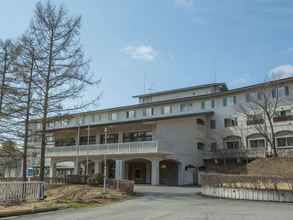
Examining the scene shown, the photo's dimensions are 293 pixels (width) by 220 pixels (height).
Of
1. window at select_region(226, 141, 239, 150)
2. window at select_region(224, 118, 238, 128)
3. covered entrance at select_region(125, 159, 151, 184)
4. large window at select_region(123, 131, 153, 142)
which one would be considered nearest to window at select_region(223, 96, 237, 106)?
window at select_region(224, 118, 238, 128)

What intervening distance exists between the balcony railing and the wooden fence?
17.0m

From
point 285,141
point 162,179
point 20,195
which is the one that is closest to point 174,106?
point 162,179

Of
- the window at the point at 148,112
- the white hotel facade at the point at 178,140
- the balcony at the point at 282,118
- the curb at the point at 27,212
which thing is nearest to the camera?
the curb at the point at 27,212

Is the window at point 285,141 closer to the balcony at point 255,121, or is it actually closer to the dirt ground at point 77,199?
the balcony at point 255,121

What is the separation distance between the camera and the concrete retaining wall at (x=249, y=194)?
20703 millimetres

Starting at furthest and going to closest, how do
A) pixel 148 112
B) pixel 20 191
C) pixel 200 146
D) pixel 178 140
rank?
1. pixel 148 112
2. pixel 200 146
3. pixel 178 140
4. pixel 20 191

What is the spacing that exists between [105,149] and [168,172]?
8.57 m

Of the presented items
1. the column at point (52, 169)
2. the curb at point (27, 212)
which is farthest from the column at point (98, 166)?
the curb at point (27, 212)

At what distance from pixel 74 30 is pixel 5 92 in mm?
6856

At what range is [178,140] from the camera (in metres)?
39.1

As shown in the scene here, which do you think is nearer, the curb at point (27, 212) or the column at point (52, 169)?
the curb at point (27, 212)

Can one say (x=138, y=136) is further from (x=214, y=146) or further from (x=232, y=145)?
(x=232, y=145)

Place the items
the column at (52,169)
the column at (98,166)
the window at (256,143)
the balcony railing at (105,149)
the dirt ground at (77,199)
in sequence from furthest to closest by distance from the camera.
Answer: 1. the column at (52,169)
2. the column at (98,166)
3. the window at (256,143)
4. the balcony railing at (105,149)
5. the dirt ground at (77,199)

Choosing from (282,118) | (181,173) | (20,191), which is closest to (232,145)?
(282,118)
